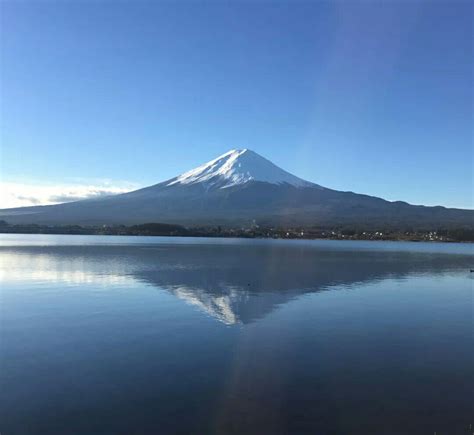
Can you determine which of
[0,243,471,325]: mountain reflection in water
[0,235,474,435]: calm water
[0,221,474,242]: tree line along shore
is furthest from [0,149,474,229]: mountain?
[0,235,474,435]: calm water

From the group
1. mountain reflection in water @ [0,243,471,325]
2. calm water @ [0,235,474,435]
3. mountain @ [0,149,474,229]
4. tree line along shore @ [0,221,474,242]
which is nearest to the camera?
calm water @ [0,235,474,435]

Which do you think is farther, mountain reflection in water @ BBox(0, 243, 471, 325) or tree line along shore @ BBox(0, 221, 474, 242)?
tree line along shore @ BBox(0, 221, 474, 242)

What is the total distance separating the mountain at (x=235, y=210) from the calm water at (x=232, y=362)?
117m

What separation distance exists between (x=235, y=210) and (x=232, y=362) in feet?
537

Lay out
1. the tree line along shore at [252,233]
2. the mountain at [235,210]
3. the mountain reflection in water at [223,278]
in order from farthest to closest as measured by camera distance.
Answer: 1. the mountain at [235,210]
2. the tree line along shore at [252,233]
3. the mountain reflection in water at [223,278]

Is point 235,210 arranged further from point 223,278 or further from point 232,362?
point 232,362

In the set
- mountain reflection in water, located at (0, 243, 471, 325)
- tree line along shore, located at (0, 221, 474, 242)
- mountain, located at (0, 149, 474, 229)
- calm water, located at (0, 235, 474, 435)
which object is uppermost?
mountain, located at (0, 149, 474, 229)

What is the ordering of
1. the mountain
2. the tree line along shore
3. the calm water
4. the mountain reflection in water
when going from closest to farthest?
1. the calm water
2. the mountain reflection in water
3. the tree line along shore
4. the mountain

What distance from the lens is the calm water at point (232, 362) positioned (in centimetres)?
694

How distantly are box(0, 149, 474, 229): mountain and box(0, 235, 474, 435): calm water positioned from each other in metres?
117

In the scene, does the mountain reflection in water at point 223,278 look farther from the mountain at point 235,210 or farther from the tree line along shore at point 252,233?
the mountain at point 235,210

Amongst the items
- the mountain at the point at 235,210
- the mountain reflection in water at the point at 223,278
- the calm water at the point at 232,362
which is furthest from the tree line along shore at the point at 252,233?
the calm water at the point at 232,362

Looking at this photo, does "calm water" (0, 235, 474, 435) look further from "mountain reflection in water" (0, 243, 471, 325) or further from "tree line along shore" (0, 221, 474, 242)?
"tree line along shore" (0, 221, 474, 242)

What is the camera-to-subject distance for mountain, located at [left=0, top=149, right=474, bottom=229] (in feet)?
475
